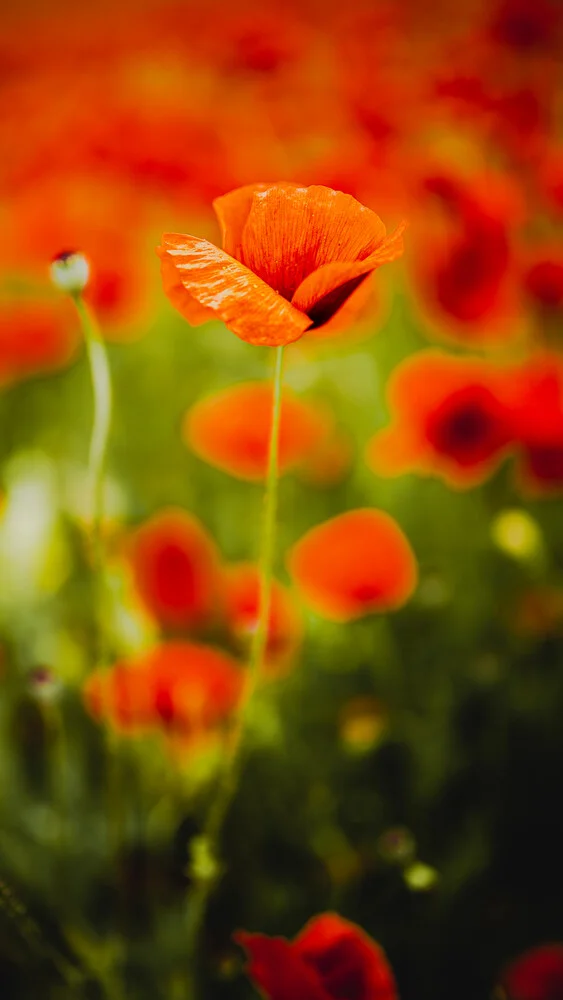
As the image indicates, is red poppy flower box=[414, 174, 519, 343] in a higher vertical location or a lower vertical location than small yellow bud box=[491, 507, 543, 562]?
higher

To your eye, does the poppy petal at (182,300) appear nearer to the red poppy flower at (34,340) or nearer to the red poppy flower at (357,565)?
the red poppy flower at (357,565)

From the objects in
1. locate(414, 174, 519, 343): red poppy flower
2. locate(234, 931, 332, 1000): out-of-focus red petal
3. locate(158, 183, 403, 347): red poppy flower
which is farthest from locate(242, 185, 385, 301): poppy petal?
locate(414, 174, 519, 343): red poppy flower

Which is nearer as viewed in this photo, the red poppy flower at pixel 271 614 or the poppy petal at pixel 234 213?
the poppy petal at pixel 234 213

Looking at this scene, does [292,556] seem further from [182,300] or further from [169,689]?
[182,300]

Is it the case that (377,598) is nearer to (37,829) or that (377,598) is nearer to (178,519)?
(178,519)

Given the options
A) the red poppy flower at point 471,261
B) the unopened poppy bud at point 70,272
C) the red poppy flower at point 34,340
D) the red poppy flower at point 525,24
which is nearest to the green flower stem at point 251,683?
the unopened poppy bud at point 70,272

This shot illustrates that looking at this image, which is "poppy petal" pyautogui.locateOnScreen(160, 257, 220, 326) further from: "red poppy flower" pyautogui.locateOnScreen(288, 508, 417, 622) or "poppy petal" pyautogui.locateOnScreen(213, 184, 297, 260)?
"red poppy flower" pyautogui.locateOnScreen(288, 508, 417, 622)
